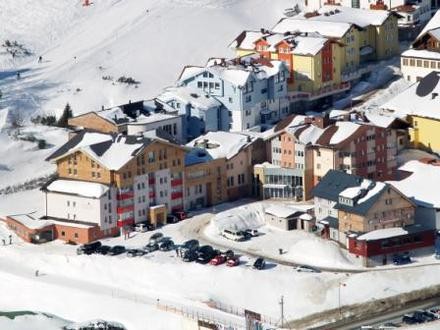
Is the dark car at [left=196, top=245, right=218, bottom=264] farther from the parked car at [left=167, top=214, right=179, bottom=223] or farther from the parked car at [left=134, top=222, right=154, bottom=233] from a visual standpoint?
the parked car at [left=167, top=214, right=179, bottom=223]

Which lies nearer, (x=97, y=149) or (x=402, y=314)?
(x=402, y=314)

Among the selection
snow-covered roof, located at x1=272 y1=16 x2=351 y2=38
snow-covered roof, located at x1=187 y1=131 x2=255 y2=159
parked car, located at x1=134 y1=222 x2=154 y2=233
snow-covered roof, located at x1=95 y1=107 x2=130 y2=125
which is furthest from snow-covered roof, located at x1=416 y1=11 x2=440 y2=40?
parked car, located at x1=134 y1=222 x2=154 y2=233

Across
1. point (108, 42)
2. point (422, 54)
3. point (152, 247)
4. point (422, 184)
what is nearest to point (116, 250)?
point (152, 247)

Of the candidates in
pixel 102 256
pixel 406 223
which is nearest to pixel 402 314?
pixel 406 223

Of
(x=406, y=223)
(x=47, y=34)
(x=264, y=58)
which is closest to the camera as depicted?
(x=406, y=223)

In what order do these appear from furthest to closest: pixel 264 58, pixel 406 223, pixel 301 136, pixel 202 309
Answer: pixel 264 58 < pixel 301 136 < pixel 406 223 < pixel 202 309

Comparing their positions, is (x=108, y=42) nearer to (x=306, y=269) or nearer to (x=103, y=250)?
(x=103, y=250)

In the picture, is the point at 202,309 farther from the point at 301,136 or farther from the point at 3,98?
the point at 3,98
